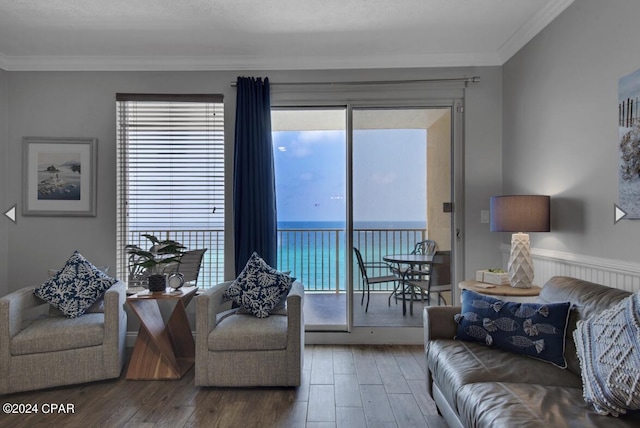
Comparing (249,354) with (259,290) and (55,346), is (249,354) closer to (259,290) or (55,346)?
(259,290)

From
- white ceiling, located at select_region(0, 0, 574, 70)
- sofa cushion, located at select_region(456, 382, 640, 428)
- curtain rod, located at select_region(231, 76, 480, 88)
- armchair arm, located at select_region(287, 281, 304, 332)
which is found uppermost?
white ceiling, located at select_region(0, 0, 574, 70)

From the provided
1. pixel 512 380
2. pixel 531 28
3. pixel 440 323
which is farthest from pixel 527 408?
pixel 531 28

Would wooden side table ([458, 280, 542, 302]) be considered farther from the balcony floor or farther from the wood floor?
the balcony floor

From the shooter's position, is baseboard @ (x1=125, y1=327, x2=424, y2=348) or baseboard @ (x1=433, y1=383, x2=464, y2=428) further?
baseboard @ (x1=125, y1=327, x2=424, y2=348)

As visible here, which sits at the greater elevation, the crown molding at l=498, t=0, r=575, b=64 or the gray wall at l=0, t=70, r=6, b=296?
the crown molding at l=498, t=0, r=575, b=64

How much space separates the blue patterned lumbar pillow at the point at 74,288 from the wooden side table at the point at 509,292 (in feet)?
9.55

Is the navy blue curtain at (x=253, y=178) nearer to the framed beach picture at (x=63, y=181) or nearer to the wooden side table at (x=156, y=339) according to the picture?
the wooden side table at (x=156, y=339)

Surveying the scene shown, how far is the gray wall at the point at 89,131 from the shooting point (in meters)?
3.69

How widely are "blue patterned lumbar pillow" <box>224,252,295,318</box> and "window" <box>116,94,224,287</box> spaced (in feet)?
2.85

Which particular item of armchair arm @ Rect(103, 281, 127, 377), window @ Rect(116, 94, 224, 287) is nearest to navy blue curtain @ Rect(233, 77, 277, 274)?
window @ Rect(116, 94, 224, 287)

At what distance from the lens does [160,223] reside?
379 cm

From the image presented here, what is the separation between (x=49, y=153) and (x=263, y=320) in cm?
273

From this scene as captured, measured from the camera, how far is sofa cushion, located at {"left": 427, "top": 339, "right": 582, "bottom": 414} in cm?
185

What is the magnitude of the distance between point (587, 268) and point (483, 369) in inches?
45.3
